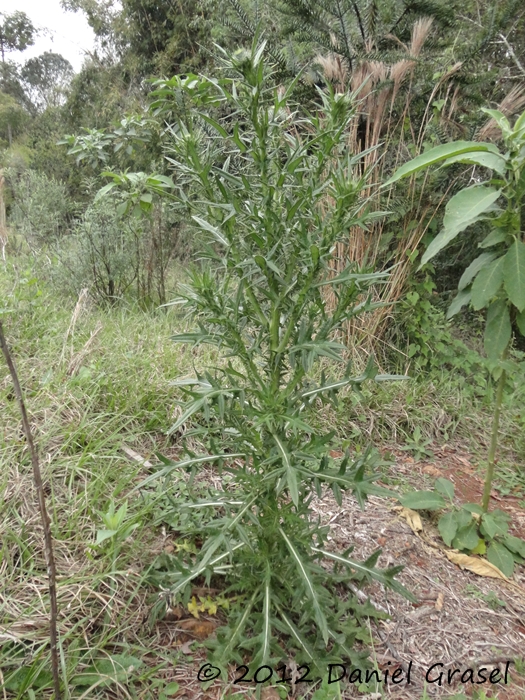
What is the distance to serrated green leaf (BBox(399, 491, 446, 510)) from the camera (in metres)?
1.98

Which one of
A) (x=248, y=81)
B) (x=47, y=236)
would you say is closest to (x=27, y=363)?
(x=248, y=81)

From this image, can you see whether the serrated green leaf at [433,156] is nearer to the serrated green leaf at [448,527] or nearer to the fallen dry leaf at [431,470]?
the serrated green leaf at [448,527]

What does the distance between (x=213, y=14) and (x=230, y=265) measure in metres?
6.20

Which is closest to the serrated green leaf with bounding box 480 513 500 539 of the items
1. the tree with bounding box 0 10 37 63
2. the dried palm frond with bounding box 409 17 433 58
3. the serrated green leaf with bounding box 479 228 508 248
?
the serrated green leaf with bounding box 479 228 508 248

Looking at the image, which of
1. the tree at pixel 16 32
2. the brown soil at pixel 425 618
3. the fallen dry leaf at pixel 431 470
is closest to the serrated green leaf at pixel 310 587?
the brown soil at pixel 425 618

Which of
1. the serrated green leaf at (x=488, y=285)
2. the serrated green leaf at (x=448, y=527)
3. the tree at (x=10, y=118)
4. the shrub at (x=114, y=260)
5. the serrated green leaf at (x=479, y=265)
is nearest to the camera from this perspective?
the serrated green leaf at (x=488, y=285)

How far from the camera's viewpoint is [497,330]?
1.76 meters

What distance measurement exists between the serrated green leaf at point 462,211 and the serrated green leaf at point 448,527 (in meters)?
1.15

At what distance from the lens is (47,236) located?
16.8 ft

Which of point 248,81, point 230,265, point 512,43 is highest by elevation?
point 512,43

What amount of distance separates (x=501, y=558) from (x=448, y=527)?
22cm

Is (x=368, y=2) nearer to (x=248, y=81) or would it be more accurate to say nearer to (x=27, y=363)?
(x=248, y=81)

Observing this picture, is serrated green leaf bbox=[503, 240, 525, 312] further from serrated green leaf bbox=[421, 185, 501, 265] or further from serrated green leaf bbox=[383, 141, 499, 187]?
serrated green leaf bbox=[383, 141, 499, 187]

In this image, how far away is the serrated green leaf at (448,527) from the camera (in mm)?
1914
